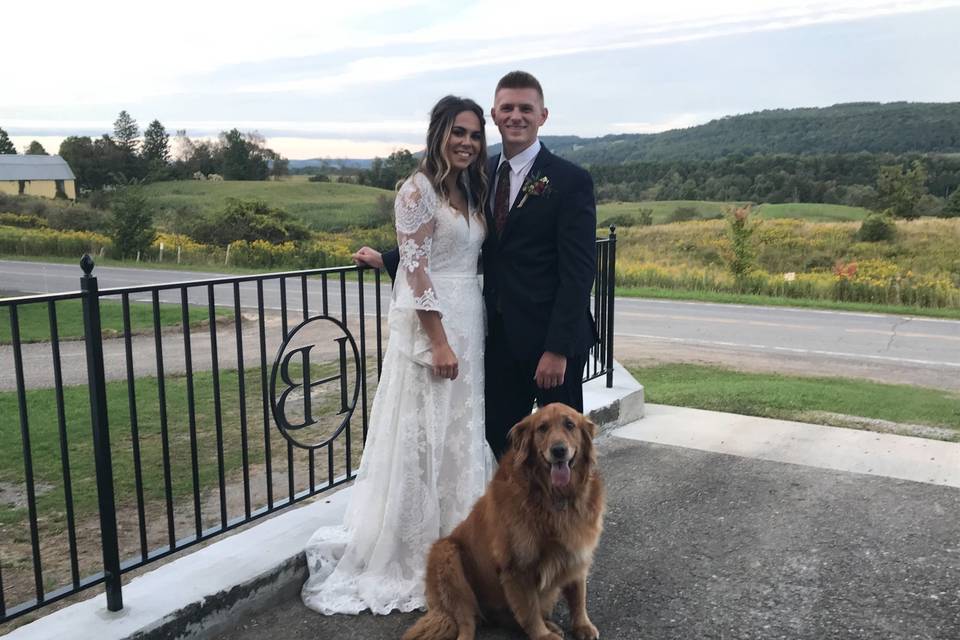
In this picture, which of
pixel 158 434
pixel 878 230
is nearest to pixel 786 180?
pixel 878 230

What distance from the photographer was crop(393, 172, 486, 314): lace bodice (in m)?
3.09

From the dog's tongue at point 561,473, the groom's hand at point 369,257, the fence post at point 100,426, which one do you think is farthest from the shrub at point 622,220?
the fence post at point 100,426

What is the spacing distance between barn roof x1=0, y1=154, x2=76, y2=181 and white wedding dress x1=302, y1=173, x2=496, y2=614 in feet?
244

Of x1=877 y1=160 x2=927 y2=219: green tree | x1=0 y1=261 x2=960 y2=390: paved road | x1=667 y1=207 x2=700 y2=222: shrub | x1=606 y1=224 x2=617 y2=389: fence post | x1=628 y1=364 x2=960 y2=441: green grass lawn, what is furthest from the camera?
x1=667 y1=207 x2=700 y2=222: shrub

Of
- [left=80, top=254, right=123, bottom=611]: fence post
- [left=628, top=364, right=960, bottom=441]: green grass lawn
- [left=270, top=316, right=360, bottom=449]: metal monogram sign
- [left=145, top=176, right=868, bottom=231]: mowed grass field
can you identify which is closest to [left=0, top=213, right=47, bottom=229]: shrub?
[left=145, top=176, right=868, bottom=231]: mowed grass field

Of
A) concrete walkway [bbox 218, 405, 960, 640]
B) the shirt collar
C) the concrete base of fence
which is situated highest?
the shirt collar

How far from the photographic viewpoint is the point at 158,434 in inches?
251

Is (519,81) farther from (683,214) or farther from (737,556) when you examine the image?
(683,214)

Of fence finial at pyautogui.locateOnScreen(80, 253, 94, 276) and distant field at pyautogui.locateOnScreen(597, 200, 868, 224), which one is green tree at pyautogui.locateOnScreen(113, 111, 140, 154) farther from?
fence finial at pyautogui.locateOnScreen(80, 253, 94, 276)

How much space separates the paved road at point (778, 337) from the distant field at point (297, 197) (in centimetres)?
3542

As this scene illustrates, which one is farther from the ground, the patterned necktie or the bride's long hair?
the bride's long hair

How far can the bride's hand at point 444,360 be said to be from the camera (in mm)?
3206

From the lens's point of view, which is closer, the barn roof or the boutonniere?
the boutonniere

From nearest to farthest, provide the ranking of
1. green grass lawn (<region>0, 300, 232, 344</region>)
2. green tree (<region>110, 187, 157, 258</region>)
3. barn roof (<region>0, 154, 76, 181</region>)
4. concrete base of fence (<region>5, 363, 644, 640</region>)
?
concrete base of fence (<region>5, 363, 644, 640</region>)
green grass lawn (<region>0, 300, 232, 344</region>)
green tree (<region>110, 187, 157, 258</region>)
barn roof (<region>0, 154, 76, 181</region>)
